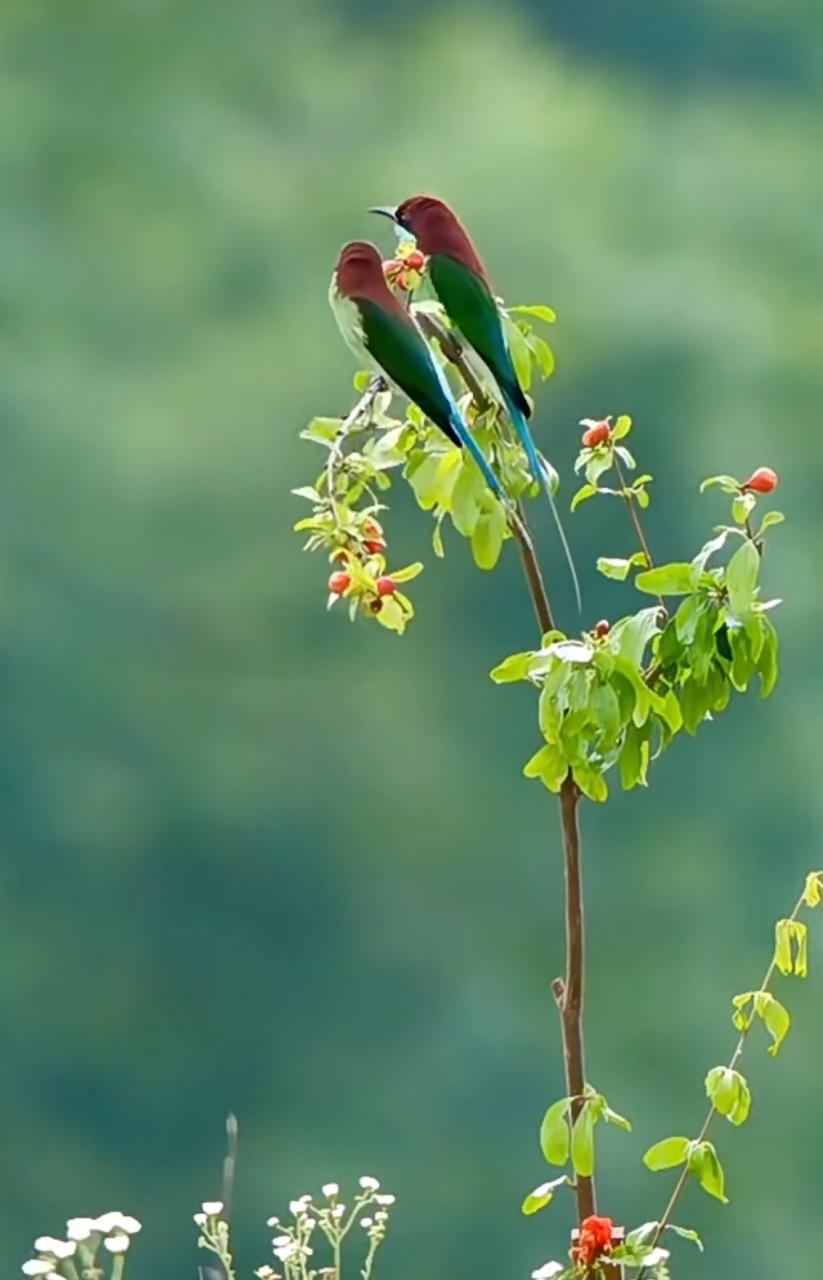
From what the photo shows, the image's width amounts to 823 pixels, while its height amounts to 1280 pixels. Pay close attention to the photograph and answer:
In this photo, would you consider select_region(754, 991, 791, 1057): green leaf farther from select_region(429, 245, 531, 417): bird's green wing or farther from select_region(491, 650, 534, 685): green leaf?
select_region(429, 245, 531, 417): bird's green wing

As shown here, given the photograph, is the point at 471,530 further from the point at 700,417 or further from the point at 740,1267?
the point at 740,1267

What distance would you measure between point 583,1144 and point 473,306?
1.43 ft

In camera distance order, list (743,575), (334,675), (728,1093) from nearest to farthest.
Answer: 1. (743,575)
2. (728,1093)
3. (334,675)

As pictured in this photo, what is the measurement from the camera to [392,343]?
2.85 feet

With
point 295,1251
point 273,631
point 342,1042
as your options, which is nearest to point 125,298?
point 273,631

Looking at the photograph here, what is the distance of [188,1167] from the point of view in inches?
60.8

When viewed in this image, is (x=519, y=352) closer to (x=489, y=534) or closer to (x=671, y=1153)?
(x=489, y=534)

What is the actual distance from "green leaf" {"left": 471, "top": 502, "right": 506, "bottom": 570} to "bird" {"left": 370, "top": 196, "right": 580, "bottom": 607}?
0.03 meters

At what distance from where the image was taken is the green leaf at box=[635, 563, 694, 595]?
0.87 metres

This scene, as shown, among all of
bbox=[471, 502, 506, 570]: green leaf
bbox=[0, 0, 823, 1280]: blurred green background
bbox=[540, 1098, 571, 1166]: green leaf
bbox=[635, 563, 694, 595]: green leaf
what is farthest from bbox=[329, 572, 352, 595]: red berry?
bbox=[0, 0, 823, 1280]: blurred green background

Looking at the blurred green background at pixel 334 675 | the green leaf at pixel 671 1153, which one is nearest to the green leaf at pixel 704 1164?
the green leaf at pixel 671 1153

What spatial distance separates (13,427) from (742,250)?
710mm

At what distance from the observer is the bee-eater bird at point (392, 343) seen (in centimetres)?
86

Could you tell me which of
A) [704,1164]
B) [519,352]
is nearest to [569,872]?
[704,1164]
